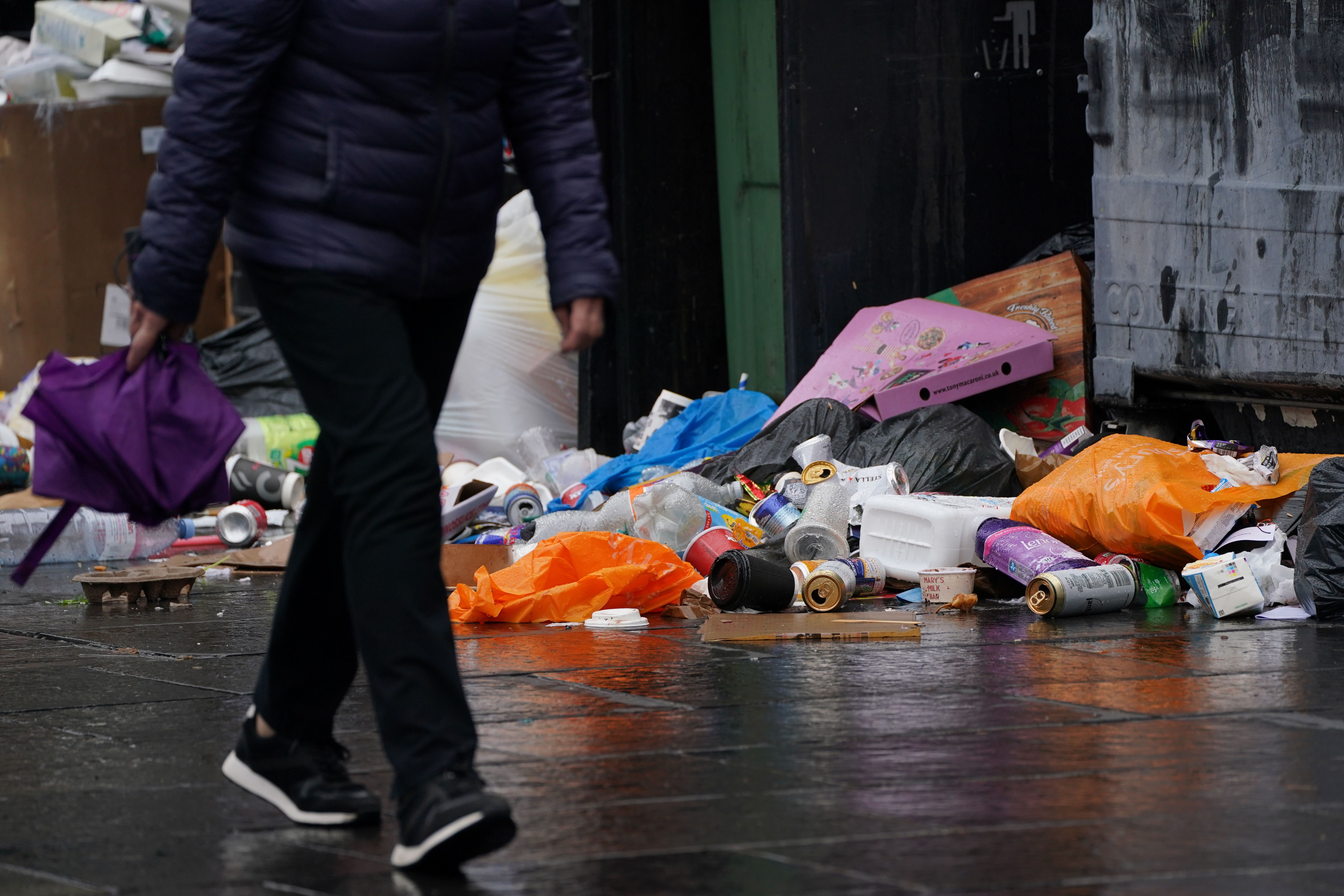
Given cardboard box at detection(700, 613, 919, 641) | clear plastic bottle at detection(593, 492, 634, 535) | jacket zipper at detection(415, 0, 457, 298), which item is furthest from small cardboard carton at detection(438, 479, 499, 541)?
jacket zipper at detection(415, 0, 457, 298)

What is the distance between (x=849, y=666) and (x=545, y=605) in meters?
1.45

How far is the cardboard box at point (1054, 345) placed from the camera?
745 cm

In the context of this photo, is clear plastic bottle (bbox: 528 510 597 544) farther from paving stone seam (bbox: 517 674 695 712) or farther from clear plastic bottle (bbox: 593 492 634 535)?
paving stone seam (bbox: 517 674 695 712)

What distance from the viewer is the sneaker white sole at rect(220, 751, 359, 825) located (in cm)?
278

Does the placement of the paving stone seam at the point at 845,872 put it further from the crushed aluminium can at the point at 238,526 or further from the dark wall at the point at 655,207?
the dark wall at the point at 655,207

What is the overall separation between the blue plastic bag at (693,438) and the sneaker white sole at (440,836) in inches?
206

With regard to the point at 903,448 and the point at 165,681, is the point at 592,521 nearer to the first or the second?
the point at 903,448

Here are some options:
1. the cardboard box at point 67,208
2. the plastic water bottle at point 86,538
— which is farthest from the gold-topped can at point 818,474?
the cardboard box at point 67,208

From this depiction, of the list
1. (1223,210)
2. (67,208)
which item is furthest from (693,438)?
(67,208)

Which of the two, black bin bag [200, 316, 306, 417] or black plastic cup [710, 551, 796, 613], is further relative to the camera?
black bin bag [200, 316, 306, 417]

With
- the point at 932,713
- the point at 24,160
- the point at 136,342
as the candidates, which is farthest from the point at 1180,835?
the point at 24,160

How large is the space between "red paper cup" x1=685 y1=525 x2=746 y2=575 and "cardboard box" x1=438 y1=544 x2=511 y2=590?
0.66 metres

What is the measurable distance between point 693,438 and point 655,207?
2022mm

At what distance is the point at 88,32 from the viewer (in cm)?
1281
